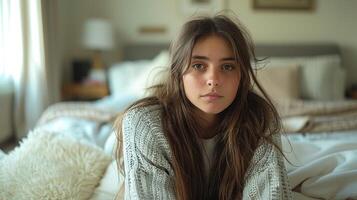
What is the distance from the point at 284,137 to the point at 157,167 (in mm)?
800

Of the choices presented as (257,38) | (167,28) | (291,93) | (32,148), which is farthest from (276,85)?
(32,148)

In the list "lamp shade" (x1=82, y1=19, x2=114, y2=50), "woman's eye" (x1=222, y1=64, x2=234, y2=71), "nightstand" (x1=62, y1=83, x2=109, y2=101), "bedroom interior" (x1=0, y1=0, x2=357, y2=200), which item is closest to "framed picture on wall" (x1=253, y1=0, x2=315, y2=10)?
"bedroom interior" (x1=0, y1=0, x2=357, y2=200)

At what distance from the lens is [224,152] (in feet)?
3.72

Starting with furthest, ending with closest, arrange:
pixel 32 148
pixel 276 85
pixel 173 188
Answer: pixel 276 85 → pixel 32 148 → pixel 173 188

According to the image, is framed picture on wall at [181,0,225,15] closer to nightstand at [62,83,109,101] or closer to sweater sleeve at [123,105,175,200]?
nightstand at [62,83,109,101]

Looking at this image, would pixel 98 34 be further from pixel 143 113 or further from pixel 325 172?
pixel 325 172

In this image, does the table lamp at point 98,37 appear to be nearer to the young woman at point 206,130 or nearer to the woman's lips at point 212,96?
the young woman at point 206,130

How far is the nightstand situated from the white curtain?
502 mm

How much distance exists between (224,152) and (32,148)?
0.72m

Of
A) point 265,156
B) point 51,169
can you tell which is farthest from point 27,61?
point 265,156

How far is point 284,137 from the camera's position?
5.25 feet

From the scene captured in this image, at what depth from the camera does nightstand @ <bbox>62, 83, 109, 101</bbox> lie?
3205 mm

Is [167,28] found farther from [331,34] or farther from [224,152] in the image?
[224,152]

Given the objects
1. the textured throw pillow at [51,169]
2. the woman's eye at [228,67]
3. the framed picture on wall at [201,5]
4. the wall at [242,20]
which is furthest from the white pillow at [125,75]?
the woman's eye at [228,67]
